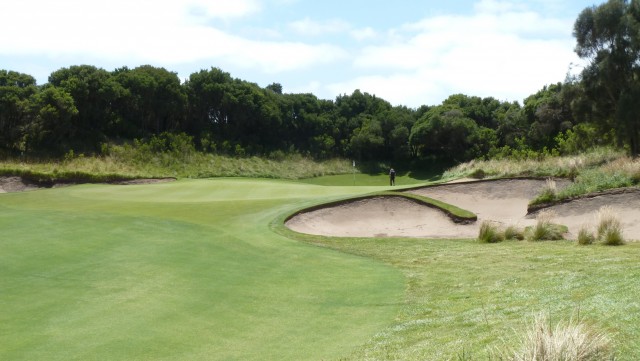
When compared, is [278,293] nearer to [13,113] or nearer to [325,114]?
[13,113]

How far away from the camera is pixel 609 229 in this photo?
15.2 meters

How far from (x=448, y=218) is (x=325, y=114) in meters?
53.4

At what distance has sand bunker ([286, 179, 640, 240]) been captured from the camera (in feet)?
66.1

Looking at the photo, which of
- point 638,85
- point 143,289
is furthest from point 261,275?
point 638,85

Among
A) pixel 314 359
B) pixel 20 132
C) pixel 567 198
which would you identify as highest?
pixel 20 132

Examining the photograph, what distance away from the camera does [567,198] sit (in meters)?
21.5

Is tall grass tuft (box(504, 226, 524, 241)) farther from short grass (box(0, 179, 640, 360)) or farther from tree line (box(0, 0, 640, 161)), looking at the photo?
tree line (box(0, 0, 640, 161))

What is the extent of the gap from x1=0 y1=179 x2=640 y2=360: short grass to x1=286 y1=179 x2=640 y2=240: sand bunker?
3244mm

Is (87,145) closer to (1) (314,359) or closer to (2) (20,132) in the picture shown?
(2) (20,132)

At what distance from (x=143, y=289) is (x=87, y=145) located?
4543 cm

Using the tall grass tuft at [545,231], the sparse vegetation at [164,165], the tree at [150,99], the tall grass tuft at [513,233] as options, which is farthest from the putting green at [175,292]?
the tree at [150,99]

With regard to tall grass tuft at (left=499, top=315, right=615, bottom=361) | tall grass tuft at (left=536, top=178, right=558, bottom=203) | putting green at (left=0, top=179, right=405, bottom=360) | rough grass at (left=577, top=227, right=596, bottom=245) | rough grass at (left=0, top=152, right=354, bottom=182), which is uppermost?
rough grass at (left=0, top=152, right=354, bottom=182)

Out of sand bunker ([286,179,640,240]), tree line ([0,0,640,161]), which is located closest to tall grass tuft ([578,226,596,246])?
sand bunker ([286,179,640,240])

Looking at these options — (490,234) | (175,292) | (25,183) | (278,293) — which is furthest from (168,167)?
(278,293)
